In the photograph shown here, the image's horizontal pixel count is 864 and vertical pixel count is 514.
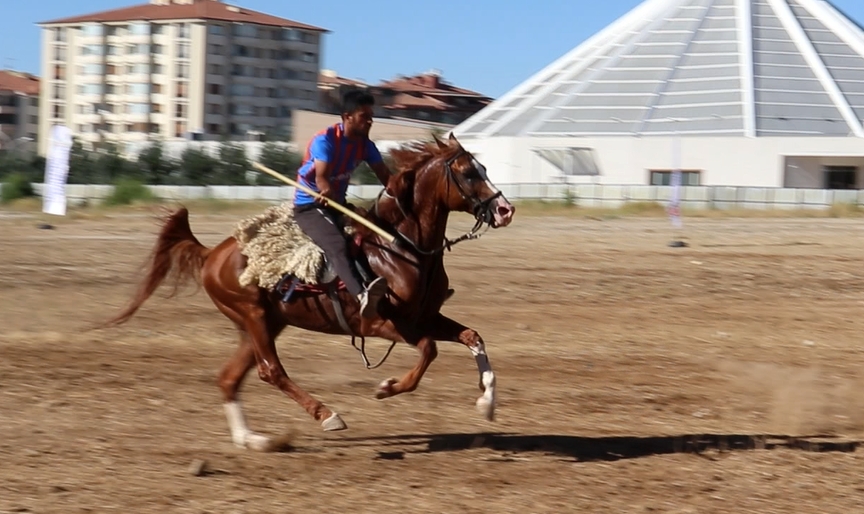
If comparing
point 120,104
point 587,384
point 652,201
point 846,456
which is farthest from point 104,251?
point 120,104

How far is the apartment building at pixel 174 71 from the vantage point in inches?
4872

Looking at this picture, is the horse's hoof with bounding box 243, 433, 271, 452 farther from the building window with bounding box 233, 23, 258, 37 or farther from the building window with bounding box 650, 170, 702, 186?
the building window with bounding box 233, 23, 258, 37

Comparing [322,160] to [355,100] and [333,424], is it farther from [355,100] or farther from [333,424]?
[333,424]

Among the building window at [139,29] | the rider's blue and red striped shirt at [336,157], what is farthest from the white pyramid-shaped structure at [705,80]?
the building window at [139,29]

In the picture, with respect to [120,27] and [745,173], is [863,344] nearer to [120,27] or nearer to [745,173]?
[745,173]

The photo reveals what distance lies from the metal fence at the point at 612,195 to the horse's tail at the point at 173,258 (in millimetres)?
32510

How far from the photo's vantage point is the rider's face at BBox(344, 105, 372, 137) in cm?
848

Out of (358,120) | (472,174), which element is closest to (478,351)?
(472,174)

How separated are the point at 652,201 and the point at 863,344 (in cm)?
2979

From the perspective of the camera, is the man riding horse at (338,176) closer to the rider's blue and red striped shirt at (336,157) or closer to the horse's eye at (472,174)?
the rider's blue and red striped shirt at (336,157)

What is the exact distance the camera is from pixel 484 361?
322 inches

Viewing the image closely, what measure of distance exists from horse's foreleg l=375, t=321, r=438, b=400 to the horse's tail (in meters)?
2.04

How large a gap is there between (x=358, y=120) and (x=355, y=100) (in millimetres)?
141

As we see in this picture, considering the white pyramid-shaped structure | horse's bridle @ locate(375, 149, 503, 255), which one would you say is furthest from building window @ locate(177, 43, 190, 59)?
horse's bridle @ locate(375, 149, 503, 255)
